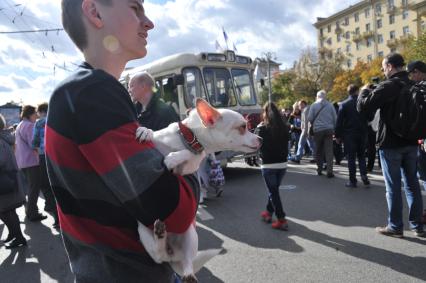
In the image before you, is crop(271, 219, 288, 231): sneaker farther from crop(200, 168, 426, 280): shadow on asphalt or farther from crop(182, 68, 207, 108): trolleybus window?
crop(182, 68, 207, 108): trolleybus window

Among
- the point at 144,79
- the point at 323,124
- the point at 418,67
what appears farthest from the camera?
the point at 323,124

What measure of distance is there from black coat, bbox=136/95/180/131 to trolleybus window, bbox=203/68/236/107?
684 centimetres

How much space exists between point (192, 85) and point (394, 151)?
6250 millimetres

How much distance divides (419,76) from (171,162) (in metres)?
5.28

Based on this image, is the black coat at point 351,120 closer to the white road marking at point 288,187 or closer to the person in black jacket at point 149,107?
the white road marking at point 288,187

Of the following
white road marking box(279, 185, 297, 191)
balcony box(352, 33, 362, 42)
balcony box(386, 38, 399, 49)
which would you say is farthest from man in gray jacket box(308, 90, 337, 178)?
balcony box(352, 33, 362, 42)

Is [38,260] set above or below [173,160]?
below

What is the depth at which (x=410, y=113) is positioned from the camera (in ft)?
14.2

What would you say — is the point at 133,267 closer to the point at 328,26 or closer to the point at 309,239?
the point at 309,239

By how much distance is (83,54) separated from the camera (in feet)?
3.99

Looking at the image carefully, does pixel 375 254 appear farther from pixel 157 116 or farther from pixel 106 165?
pixel 106 165

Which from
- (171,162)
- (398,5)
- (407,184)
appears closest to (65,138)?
(171,162)

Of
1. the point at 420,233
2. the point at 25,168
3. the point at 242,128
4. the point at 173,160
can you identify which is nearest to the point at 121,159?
the point at 173,160

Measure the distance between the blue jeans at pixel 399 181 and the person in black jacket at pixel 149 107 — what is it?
311cm
